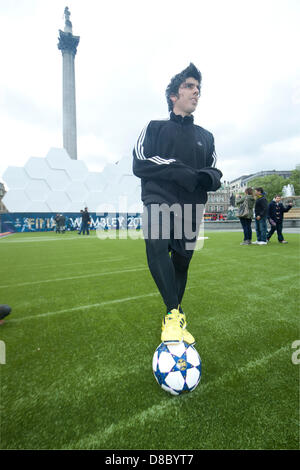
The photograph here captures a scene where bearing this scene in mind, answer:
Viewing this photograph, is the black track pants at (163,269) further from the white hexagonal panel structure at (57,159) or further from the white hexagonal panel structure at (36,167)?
the white hexagonal panel structure at (36,167)

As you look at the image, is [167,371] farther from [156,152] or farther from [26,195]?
[26,195]

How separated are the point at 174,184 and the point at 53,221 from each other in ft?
81.6

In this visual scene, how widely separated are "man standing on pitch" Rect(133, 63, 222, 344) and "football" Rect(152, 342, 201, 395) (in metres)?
0.07

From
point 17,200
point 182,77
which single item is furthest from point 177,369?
point 17,200

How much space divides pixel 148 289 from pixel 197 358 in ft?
6.53

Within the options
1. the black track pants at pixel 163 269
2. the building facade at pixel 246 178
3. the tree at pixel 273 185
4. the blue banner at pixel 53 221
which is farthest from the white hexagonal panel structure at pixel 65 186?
the building facade at pixel 246 178

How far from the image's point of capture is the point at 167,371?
1296 millimetres

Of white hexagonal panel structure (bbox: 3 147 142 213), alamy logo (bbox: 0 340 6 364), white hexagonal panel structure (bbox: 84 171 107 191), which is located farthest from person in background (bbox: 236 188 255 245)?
white hexagonal panel structure (bbox: 84 171 107 191)

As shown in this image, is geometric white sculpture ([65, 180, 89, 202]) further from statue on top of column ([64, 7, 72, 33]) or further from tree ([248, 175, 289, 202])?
tree ([248, 175, 289, 202])

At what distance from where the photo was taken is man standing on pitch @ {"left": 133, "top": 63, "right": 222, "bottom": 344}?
5.20 feet

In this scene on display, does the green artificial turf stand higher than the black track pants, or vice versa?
the black track pants

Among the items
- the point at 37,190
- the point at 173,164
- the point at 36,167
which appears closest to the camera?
the point at 173,164

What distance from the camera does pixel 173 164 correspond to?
158 cm

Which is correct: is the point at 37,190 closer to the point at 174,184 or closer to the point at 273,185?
the point at 174,184
